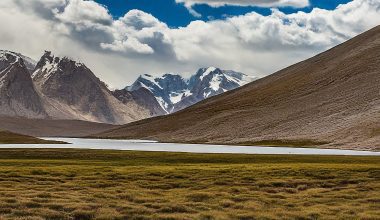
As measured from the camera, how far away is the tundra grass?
3058 cm

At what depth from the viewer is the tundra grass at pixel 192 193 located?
1204 inches

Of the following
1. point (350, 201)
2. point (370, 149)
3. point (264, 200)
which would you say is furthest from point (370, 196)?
point (370, 149)

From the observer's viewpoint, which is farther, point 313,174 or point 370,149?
point 370,149

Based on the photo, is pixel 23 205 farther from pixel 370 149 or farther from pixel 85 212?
pixel 370 149

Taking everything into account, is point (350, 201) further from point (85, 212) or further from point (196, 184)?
point (85, 212)

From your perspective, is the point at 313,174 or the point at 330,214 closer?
the point at 330,214

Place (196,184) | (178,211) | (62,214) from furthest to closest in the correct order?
(196,184), (178,211), (62,214)

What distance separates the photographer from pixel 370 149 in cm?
13400

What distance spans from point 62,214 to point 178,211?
6.79 metres

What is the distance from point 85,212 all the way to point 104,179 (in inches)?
650

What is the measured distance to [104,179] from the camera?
46250 millimetres

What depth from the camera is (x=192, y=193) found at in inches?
1506

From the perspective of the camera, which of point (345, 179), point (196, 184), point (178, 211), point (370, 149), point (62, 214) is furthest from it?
point (370, 149)

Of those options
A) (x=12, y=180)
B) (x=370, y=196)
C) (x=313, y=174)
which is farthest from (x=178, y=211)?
(x=313, y=174)
